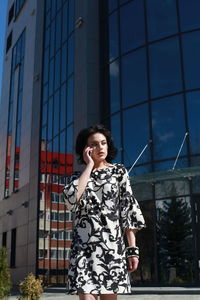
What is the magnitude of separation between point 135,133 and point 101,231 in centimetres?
1378

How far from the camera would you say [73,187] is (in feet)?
9.24

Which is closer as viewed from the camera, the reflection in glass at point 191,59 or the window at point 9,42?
the reflection in glass at point 191,59

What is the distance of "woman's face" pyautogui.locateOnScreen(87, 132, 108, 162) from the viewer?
9.75ft

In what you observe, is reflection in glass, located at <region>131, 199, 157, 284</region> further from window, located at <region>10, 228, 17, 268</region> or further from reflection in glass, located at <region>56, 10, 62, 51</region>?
window, located at <region>10, 228, 17, 268</region>

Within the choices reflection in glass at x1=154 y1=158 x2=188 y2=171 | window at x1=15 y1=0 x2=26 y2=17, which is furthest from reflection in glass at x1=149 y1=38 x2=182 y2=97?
window at x1=15 y1=0 x2=26 y2=17

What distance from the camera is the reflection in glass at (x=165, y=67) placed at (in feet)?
52.8

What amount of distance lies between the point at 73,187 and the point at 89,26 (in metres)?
18.3

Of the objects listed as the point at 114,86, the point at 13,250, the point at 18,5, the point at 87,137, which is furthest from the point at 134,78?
the point at 18,5

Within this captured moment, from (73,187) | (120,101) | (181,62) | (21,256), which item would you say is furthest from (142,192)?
(73,187)

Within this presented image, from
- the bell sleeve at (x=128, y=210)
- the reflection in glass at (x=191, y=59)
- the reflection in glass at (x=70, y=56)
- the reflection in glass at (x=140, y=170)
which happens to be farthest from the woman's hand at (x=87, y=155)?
the reflection in glass at (x=70, y=56)

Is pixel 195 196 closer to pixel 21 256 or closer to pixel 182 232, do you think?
pixel 182 232

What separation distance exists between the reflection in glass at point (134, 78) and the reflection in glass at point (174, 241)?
4550mm

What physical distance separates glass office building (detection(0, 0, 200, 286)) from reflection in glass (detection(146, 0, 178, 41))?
4cm

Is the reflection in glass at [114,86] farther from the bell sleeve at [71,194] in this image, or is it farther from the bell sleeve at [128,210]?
the bell sleeve at [71,194]
